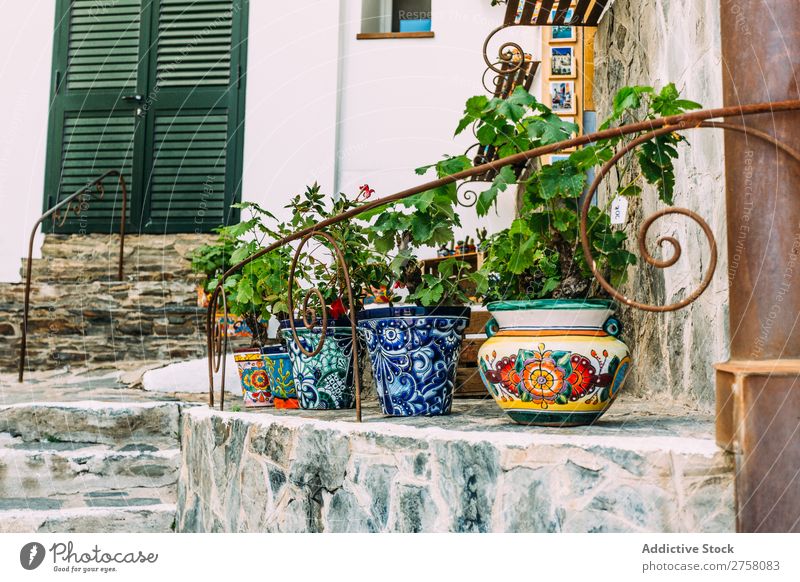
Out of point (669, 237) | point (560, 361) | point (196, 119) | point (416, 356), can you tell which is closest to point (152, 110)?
point (196, 119)

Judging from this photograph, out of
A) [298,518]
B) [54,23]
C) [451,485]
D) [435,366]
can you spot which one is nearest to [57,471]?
[298,518]

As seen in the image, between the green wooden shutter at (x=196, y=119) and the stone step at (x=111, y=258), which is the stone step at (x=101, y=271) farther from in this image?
the green wooden shutter at (x=196, y=119)

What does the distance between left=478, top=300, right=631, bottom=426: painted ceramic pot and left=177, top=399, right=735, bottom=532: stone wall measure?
0.06m

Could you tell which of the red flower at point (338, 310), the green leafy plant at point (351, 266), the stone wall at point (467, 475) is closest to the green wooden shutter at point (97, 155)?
the green leafy plant at point (351, 266)

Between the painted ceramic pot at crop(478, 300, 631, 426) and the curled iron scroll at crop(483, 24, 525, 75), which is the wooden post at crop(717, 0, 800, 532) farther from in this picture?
the curled iron scroll at crop(483, 24, 525, 75)

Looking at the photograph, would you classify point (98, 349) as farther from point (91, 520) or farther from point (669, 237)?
point (669, 237)

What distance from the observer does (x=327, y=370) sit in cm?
212

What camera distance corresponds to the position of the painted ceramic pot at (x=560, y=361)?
60.2 inches

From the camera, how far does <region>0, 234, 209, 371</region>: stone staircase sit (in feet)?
13.5

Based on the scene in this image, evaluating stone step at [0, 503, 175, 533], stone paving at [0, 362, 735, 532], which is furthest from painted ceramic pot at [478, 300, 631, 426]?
stone step at [0, 503, 175, 533]

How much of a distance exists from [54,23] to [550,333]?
4871 millimetres

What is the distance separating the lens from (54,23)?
5.13 m
